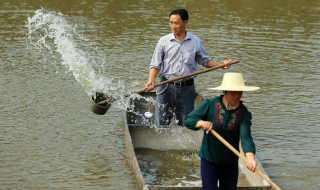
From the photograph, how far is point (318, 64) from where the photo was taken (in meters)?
15.6

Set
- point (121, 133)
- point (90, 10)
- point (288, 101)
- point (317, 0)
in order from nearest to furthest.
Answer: point (121, 133)
point (288, 101)
point (90, 10)
point (317, 0)

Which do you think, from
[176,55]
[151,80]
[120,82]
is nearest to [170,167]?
[151,80]

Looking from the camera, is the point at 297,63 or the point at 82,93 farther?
the point at 297,63

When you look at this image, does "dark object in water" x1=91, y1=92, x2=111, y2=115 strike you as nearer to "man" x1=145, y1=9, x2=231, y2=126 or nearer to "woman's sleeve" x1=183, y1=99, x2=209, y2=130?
"man" x1=145, y1=9, x2=231, y2=126

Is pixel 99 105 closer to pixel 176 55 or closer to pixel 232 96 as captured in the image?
pixel 176 55

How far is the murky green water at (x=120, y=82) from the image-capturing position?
379 inches

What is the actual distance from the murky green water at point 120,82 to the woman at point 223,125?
2.46 m

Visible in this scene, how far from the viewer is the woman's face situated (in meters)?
6.29

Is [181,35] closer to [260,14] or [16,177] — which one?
[16,177]

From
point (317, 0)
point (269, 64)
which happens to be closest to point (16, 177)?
point (269, 64)

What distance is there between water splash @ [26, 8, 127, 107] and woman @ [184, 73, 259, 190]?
4.88m

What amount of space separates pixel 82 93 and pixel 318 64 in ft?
17.5

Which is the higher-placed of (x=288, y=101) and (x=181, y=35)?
(x=181, y=35)

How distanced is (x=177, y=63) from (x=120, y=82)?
194 inches
